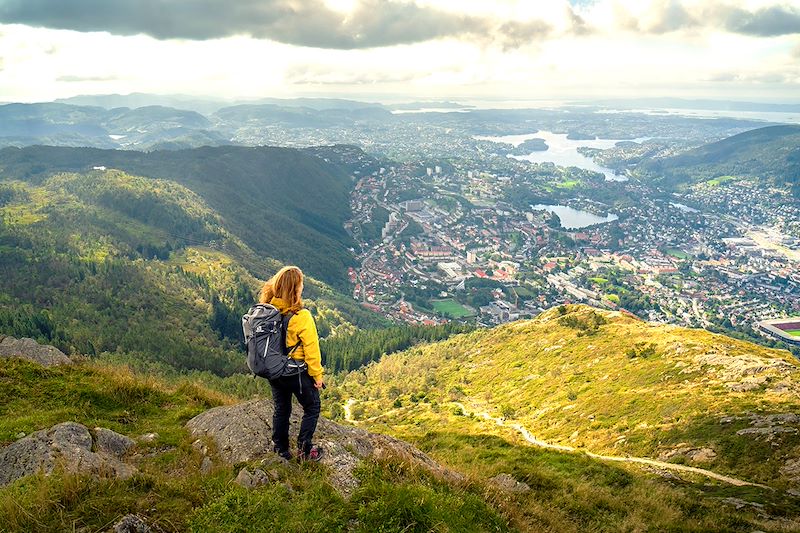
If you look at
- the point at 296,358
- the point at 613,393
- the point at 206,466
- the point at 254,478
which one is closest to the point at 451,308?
the point at 613,393

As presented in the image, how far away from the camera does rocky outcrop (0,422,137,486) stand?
794cm

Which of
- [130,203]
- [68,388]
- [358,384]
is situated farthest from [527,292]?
[130,203]

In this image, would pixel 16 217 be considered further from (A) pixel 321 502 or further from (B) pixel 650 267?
(B) pixel 650 267

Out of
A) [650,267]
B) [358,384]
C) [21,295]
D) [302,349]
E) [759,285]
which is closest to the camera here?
[302,349]

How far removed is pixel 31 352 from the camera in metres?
15.8

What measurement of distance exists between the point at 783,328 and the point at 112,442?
15730cm

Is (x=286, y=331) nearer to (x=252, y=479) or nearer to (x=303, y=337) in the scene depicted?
(x=303, y=337)

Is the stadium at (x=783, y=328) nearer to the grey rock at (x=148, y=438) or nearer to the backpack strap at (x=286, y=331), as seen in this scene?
the backpack strap at (x=286, y=331)

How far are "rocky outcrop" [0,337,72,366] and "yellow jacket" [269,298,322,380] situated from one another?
11.8m

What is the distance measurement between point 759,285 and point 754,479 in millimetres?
182490

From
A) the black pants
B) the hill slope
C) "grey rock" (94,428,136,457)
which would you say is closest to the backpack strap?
the black pants

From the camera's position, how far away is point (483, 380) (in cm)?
5475

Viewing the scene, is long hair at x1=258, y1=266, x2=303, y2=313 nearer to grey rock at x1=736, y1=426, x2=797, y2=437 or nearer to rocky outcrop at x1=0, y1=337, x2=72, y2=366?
rocky outcrop at x1=0, y1=337, x2=72, y2=366

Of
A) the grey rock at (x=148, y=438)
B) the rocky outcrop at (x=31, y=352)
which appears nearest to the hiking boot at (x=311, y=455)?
the grey rock at (x=148, y=438)
